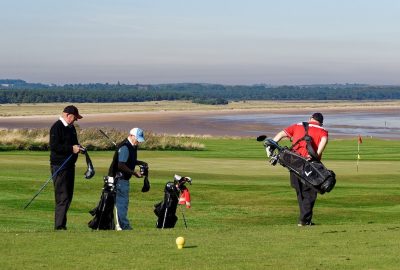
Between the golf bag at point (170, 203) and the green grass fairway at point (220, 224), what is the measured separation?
2.15ft

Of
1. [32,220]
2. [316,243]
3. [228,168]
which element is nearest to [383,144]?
[228,168]

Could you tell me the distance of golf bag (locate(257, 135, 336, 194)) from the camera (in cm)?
1543

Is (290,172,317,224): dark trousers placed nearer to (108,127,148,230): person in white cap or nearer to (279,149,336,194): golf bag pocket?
(279,149,336,194): golf bag pocket

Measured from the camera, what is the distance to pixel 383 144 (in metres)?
61.9

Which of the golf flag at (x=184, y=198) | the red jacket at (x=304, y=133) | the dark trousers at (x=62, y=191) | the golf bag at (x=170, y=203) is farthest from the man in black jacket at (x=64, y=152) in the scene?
the red jacket at (x=304, y=133)

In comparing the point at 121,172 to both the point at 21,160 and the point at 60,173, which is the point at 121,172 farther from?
the point at 21,160

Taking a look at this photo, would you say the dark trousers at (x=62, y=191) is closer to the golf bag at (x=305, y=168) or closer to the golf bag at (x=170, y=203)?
the golf bag at (x=170, y=203)

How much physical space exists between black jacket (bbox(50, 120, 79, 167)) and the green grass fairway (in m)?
1.26

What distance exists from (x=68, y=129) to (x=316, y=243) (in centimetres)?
497

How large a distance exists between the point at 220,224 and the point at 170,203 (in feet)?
9.59

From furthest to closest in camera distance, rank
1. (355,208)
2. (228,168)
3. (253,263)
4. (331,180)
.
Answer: (228,168), (355,208), (331,180), (253,263)

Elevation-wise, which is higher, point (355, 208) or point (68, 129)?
point (68, 129)

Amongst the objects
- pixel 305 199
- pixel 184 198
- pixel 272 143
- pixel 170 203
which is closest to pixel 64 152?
pixel 170 203

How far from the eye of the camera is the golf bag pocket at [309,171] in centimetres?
1541
